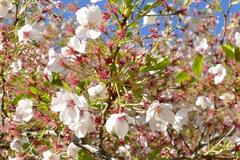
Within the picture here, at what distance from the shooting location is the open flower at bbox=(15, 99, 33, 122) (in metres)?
3.05

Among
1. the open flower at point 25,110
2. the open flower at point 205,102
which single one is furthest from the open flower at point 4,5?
the open flower at point 205,102

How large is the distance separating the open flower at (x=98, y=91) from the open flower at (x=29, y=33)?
872 millimetres

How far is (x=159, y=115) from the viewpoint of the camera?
2.89 metres

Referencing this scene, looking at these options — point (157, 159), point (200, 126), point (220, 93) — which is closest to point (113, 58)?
point (157, 159)

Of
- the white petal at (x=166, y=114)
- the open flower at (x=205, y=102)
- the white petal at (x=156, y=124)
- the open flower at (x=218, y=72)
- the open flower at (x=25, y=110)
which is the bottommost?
the open flower at (x=205, y=102)

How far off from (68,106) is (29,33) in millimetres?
963

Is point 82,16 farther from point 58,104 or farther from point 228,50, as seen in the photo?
point 228,50

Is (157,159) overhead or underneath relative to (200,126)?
overhead

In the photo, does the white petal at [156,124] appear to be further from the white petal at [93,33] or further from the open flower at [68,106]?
the white petal at [93,33]

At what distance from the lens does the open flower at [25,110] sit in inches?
120

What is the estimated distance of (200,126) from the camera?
560cm

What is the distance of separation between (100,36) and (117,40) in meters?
0.14

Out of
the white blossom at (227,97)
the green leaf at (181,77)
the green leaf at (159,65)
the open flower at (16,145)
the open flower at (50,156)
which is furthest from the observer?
the white blossom at (227,97)

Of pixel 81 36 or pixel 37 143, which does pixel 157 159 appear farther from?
pixel 81 36
